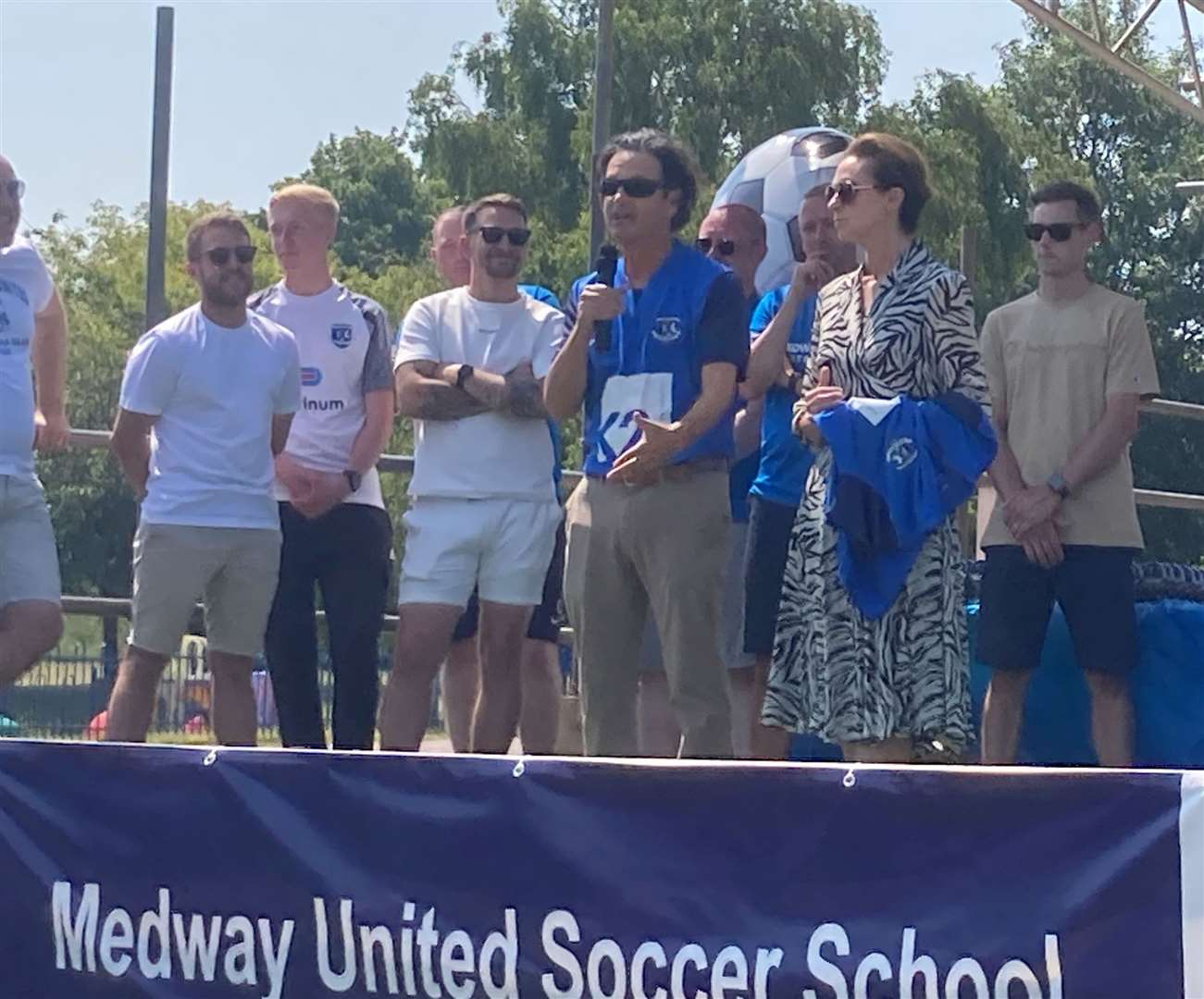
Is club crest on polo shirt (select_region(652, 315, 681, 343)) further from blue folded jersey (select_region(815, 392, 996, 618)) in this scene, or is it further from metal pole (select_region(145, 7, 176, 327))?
metal pole (select_region(145, 7, 176, 327))

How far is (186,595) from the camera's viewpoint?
238 inches

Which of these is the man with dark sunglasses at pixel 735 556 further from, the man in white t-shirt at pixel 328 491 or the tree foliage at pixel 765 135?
the tree foliage at pixel 765 135

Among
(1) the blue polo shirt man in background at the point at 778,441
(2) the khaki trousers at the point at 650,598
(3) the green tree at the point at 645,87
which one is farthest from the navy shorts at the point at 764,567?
(3) the green tree at the point at 645,87

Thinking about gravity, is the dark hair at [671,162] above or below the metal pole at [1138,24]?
below

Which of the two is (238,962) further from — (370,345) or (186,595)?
(370,345)

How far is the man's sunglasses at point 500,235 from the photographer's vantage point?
618 cm

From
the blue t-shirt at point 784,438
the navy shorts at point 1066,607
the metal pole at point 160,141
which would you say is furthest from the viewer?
the metal pole at point 160,141

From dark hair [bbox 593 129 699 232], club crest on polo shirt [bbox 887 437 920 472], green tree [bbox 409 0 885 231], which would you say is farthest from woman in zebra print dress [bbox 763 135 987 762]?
green tree [bbox 409 0 885 231]

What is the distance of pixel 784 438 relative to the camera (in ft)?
19.4

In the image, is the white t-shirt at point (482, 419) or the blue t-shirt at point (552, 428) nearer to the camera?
the white t-shirt at point (482, 419)

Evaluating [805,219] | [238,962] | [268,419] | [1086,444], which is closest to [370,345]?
[268,419]

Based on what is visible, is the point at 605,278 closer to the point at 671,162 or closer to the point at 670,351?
the point at 670,351

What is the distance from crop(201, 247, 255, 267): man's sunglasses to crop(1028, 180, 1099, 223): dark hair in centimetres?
217

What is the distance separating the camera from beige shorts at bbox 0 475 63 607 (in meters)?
5.90
